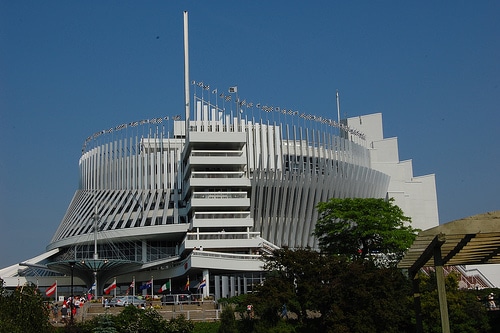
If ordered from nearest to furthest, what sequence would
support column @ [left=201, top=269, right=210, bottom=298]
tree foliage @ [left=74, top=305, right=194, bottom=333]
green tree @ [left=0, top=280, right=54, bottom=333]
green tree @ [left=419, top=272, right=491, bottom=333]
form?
green tree @ [left=0, top=280, right=54, bottom=333]
green tree @ [left=419, top=272, right=491, bottom=333]
tree foliage @ [left=74, top=305, right=194, bottom=333]
support column @ [left=201, top=269, right=210, bottom=298]

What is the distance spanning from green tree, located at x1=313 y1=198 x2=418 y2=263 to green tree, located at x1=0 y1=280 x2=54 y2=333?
4262 centimetres

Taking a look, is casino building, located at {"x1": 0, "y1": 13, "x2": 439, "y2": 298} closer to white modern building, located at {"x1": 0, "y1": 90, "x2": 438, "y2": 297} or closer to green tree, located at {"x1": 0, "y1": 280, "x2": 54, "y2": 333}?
white modern building, located at {"x1": 0, "y1": 90, "x2": 438, "y2": 297}

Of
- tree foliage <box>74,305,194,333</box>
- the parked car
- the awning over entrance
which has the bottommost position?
tree foliage <box>74,305,194,333</box>

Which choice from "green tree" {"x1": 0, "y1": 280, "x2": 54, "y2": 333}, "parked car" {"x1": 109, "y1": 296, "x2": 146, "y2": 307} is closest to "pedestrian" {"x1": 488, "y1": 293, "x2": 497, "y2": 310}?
"parked car" {"x1": 109, "y1": 296, "x2": 146, "y2": 307}

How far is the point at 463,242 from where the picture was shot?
20312mm

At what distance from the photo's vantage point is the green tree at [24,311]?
33062 millimetres

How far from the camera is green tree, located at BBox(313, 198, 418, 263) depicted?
73.5 metres

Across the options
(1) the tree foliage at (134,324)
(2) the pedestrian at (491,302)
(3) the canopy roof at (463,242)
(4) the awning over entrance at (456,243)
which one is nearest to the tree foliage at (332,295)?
(1) the tree foliage at (134,324)

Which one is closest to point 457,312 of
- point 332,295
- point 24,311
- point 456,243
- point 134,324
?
point 332,295

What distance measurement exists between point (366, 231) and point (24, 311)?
45.6 metres

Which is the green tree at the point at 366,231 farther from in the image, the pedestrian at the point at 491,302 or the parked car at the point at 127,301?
the parked car at the point at 127,301

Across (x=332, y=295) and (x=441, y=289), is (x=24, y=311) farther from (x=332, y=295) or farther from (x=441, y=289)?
(x=441, y=289)

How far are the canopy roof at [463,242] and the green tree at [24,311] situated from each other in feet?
59.7

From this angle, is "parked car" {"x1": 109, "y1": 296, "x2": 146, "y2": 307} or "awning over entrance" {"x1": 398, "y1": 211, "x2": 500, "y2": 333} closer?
"awning over entrance" {"x1": 398, "y1": 211, "x2": 500, "y2": 333}
